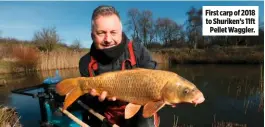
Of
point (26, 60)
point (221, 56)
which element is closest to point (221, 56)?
point (221, 56)

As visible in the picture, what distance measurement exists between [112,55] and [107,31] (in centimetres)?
14

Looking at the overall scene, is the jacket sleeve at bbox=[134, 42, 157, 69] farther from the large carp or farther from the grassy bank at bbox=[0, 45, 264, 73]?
the grassy bank at bbox=[0, 45, 264, 73]

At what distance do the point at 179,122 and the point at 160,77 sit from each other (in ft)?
13.4

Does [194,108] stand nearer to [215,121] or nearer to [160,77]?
[215,121]

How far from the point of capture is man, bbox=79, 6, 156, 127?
159cm

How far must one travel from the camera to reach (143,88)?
1375mm

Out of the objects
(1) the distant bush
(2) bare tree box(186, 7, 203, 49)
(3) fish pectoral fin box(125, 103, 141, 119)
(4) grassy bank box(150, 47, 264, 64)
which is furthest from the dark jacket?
(2) bare tree box(186, 7, 203, 49)

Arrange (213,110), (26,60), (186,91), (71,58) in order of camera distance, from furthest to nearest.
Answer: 1. (26,60)
2. (71,58)
3. (213,110)
4. (186,91)

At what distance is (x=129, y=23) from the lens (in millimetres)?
27531

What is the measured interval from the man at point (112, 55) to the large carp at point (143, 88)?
0.47 ft

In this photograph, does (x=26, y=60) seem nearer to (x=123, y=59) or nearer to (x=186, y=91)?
(x=123, y=59)

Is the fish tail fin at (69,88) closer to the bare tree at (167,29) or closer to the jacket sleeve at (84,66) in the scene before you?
the jacket sleeve at (84,66)

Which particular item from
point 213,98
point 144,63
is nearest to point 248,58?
point 213,98

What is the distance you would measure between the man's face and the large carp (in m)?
0.26
